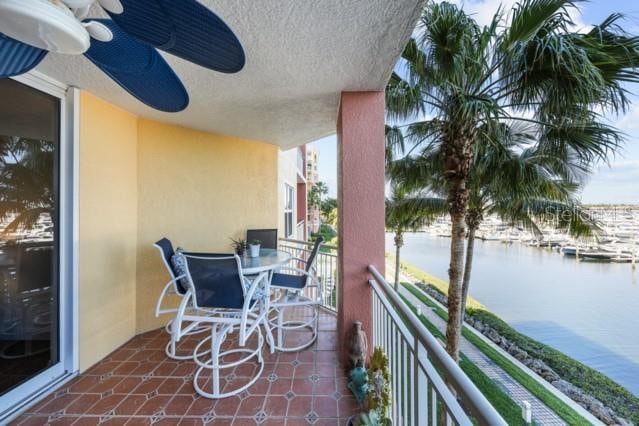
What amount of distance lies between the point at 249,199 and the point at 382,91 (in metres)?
2.55

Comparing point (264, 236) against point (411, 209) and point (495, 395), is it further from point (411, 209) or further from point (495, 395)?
point (495, 395)

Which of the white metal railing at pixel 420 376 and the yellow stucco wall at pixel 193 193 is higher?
the yellow stucco wall at pixel 193 193

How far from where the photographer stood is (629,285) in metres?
10.8

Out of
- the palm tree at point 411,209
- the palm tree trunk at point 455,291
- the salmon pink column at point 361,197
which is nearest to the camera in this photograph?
the salmon pink column at point 361,197

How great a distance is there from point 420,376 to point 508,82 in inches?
133

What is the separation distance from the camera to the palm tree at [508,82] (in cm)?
233

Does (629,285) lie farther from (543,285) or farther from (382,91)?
(382,91)

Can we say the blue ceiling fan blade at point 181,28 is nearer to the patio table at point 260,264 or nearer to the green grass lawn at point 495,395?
the patio table at point 260,264

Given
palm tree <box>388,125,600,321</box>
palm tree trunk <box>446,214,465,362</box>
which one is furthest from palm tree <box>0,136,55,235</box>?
palm tree <box>388,125,600,321</box>

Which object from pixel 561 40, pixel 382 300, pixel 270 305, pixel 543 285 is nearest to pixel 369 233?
pixel 382 300

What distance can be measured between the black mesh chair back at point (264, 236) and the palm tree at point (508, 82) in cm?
243

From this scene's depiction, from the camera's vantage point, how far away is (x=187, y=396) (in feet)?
6.97

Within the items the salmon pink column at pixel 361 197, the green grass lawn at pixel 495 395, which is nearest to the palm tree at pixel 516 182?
the green grass lawn at pixel 495 395

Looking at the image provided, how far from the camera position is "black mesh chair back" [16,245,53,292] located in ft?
6.67
